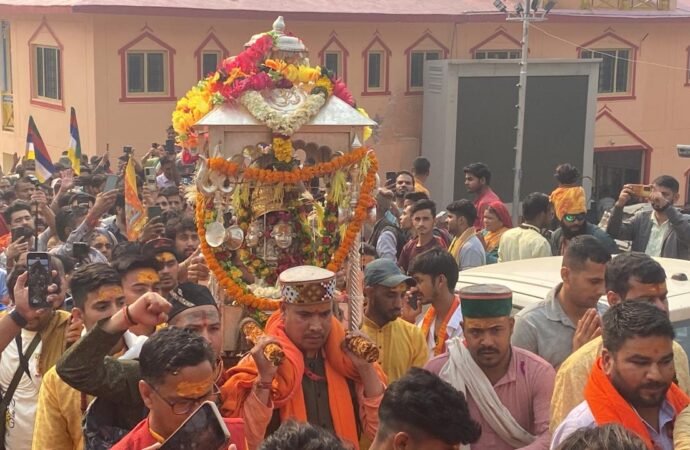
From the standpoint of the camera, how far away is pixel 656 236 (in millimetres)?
10016

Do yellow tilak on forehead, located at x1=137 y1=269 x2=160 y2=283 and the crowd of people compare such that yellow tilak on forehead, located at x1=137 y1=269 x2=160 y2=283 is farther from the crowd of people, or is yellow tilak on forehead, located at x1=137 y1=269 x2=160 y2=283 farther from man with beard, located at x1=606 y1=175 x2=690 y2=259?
man with beard, located at x1=606 y1=175 x2=690 y2=259

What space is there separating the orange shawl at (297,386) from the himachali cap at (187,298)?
38 centimetres

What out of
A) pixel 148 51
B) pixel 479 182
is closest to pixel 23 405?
pixel 479 182

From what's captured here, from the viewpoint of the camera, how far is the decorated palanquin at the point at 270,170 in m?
7.36

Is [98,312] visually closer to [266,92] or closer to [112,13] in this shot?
[266,92]

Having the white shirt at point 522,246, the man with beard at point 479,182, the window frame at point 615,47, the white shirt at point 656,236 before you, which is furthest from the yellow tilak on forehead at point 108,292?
the window frame at point 615,47

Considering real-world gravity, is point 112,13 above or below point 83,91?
above

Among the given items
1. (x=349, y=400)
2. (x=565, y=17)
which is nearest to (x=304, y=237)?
(x=349, y=400)

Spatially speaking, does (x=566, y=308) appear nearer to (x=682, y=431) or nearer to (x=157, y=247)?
(x=682, y=431)

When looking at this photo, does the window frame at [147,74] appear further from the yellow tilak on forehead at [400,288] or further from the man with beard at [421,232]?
the yellow tilak on forehead at [400,288]

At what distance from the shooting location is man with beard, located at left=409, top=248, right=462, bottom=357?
6.57m

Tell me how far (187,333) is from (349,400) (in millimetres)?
1302

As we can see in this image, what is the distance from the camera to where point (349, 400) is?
5203 millimetres

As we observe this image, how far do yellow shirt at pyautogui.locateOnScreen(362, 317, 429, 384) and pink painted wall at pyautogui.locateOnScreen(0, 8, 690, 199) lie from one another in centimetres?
1763
